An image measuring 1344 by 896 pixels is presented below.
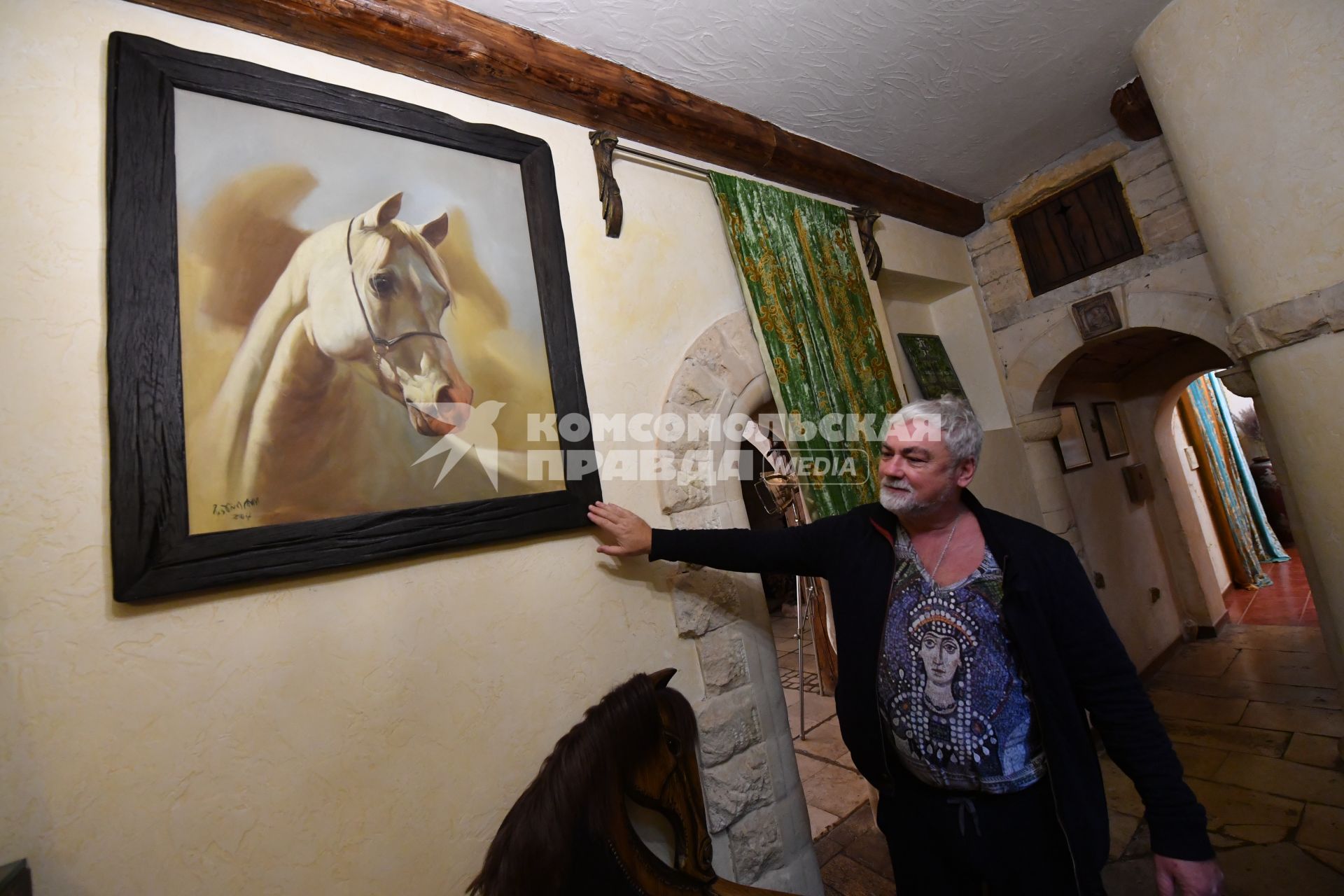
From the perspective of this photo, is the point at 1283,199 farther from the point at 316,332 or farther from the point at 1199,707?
the point at 1199,707

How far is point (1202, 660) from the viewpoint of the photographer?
455 centimetres

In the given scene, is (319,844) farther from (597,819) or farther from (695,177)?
(695,177)

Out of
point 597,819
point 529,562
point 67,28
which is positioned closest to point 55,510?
point 529,562

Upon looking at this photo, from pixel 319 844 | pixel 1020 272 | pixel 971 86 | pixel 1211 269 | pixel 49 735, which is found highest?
pixel 971 86

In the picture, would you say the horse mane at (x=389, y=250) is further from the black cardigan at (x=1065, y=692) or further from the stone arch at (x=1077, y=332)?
the stone arch at (x=1077, y=332)

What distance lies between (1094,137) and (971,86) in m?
1.25

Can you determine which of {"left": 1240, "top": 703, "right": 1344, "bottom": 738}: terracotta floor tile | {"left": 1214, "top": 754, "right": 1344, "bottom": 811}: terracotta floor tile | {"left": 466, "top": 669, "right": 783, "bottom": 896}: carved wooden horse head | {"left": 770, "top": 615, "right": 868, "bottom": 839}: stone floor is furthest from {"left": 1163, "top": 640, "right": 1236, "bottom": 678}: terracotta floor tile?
{"left": 466, "top": 669, "right": 783, "bottom": 896}: carved wooden horse head

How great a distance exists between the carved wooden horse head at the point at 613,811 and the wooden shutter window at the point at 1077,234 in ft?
11.5

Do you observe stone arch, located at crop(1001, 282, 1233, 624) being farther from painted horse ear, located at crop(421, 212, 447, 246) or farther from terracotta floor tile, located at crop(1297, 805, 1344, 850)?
painted horse ear, located at crop(421, 212, 447, 246)

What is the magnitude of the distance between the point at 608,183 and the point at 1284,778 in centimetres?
425

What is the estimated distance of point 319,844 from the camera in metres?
1.22

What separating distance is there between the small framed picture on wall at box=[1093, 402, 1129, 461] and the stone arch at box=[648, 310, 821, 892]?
13.7 ft
